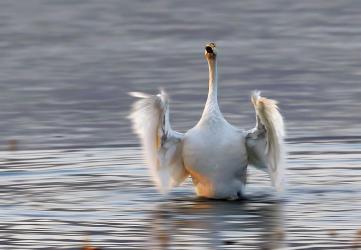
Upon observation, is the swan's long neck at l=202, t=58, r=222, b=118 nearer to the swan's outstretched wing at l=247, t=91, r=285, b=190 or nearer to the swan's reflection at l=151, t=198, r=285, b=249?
the swan's outstretched wing at l=247, t=91, r=285, b=190

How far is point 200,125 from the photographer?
12.3 meters

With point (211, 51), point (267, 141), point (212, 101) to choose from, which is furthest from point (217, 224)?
point (211, 51)

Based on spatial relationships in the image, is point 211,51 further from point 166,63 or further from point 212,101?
point 166,63

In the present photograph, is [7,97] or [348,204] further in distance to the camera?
[7,97]

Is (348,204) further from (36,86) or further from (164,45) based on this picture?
(164,45)

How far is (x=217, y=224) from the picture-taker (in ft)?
35.7

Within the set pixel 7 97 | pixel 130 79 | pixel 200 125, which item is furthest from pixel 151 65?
pixel 200 125

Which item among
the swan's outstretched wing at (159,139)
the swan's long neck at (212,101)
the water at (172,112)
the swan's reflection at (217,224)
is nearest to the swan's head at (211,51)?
the swan's long neck at (212,101)

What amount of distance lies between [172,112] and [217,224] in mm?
5555

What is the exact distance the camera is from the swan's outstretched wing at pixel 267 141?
11.9 meters

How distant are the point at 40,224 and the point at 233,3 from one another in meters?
12.8

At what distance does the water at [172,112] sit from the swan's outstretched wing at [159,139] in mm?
195

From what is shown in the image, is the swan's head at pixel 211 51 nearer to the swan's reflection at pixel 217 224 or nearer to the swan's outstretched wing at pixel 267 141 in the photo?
the swan's outstretched wing at pixel 267 141

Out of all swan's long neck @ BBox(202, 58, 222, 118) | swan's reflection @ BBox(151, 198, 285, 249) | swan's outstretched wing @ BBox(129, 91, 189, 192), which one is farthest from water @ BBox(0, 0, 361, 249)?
swan's long neck @ BBox(202, 58, 222, 118)
